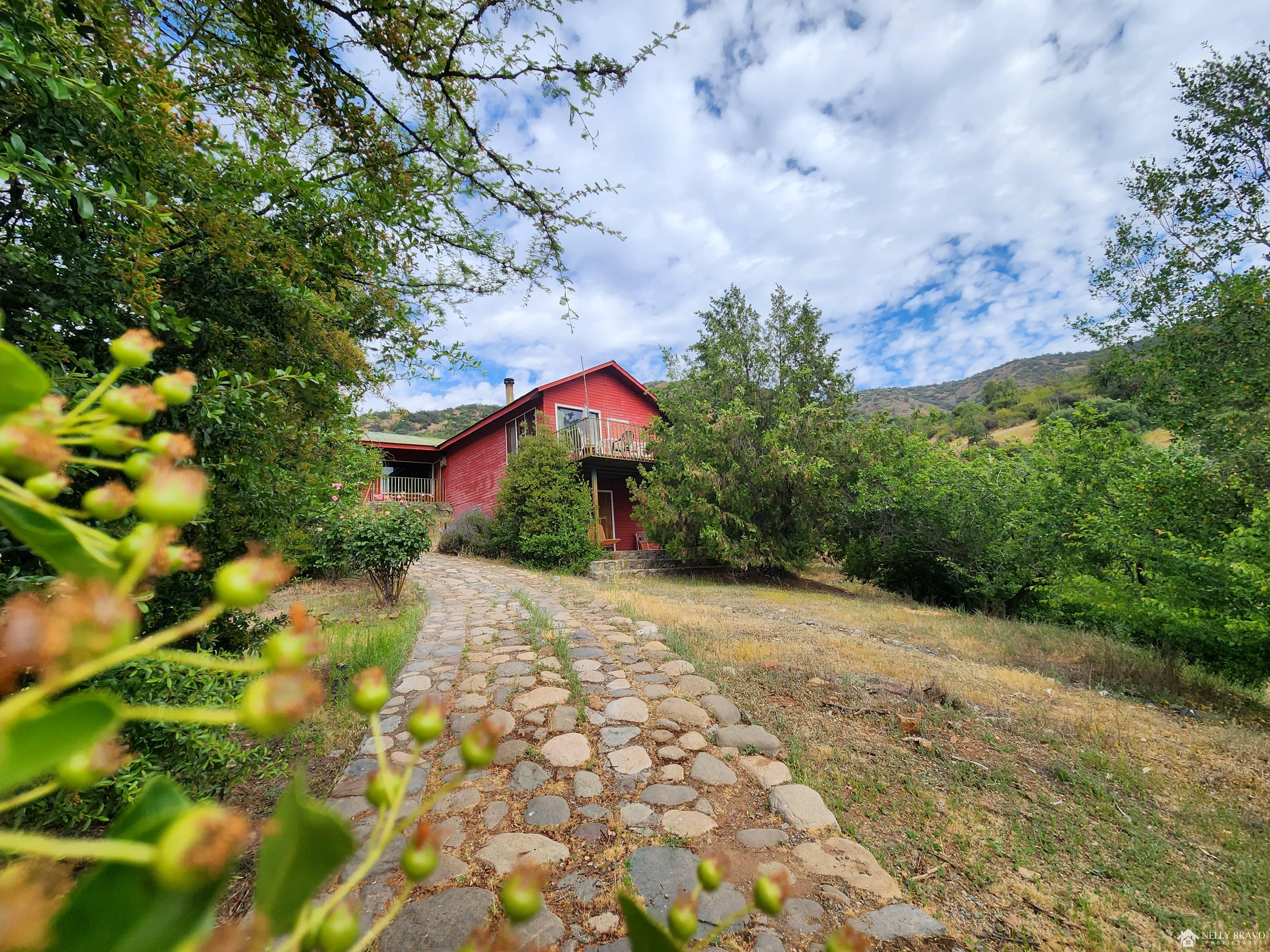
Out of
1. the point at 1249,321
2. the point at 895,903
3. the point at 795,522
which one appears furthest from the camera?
the point at 795,522

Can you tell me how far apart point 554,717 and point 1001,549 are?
787cm

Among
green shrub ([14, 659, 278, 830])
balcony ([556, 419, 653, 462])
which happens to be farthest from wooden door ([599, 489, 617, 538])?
green shrub ([14, 659, 278, 830])

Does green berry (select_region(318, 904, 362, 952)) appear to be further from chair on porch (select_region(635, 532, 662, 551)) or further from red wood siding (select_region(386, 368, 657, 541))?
chair on porch (select_region(635, 532, 662, 551))

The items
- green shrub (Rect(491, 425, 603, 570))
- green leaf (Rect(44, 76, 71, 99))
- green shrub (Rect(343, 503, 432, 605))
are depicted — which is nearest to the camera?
green leaf (Rect(44, 76, 71, 99))

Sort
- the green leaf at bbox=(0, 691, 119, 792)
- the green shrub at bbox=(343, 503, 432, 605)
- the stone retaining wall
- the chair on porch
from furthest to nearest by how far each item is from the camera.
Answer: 1. the chair on porch
2. the stone retaining wall
3. the green shrub at bbox=(343, 503, 432, 605)
4. the green leaf at bbox=(0, 691, 119, 792)

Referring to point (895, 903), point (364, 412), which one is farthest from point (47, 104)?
point (895, 903)

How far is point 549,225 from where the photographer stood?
317cm

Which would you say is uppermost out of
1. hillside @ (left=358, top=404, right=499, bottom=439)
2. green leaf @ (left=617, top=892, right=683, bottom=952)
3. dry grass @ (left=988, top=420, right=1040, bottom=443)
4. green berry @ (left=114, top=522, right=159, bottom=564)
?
hillside @ (left=358, top=404, right=499, bottom=439)

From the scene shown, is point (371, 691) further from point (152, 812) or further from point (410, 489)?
point (410, 489)

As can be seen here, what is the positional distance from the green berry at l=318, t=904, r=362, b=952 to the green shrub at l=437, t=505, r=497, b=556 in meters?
11.4

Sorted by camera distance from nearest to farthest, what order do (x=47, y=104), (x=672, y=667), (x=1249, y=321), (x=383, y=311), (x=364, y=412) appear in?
(x=47, y=104)
(x=383, y=311)
(x=672, y=667)
(x=364, y=412)
(x=1249, y=321)

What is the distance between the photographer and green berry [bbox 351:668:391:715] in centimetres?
32

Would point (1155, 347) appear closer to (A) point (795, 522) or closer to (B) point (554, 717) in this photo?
(A) point (795, 522)

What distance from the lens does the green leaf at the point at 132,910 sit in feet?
0.89
